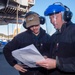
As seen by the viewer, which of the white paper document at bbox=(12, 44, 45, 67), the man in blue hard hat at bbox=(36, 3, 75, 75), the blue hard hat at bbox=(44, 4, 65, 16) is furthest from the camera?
the blue hard hat at bbox=(44, 4, 65, 16)

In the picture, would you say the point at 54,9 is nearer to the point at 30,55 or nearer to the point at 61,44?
the point at 61,44

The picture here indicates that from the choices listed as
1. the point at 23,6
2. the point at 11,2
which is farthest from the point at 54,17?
the point at 23,6

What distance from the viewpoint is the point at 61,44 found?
2496mm

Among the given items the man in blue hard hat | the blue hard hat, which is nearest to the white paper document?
the man in blue hard hat

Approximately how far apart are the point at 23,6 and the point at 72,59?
4605 cm

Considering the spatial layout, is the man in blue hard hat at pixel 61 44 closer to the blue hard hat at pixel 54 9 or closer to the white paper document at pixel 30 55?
the blue hard hat at pixel 54 9

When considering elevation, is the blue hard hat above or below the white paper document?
above

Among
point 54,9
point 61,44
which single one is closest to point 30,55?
point 61,44

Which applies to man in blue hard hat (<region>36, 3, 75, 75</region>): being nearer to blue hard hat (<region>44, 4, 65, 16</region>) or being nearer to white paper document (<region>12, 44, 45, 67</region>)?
blue hard hat (<region>44, 4, 65, 16</region>)

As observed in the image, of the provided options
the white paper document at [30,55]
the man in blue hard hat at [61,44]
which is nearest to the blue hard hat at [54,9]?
the man in blue hard hat at [61,44]

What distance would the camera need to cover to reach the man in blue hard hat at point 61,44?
2.32 m

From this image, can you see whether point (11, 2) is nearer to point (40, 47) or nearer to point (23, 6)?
point (23, 6)

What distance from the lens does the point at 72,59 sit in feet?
7.70

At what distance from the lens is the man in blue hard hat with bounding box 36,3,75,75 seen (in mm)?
2324
